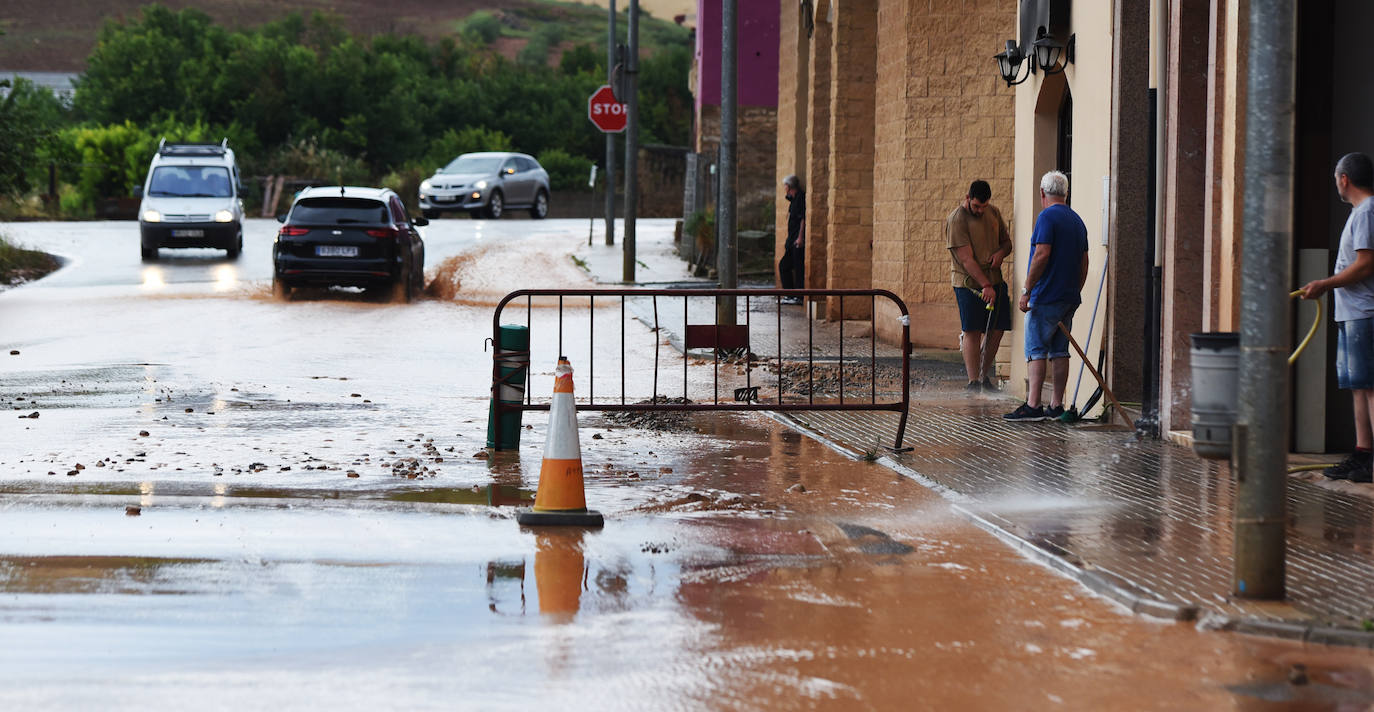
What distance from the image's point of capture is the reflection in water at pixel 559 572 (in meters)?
6.74

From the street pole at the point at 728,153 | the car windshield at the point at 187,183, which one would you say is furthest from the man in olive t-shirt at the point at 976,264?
the car windshield at the point at 187,183

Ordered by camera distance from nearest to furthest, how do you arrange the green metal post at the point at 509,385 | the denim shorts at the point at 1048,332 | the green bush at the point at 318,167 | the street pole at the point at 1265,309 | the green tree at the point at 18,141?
the street pole at the point at 1265,309, the green metal post at the point at 509,385, the denim shorts at the point at 1048,332, the green tree at the point at 18,141, the green bush at the point at 318,167

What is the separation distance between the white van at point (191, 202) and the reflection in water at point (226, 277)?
3.93ft

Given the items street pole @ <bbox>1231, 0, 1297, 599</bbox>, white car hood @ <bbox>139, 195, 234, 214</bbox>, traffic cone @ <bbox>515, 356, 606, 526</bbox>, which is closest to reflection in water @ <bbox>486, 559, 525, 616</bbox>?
traffic cone @ <bbox>515, 356, 606, 526</bbox>

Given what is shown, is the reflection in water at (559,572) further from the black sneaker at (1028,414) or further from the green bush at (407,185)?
the green bush at (407,185)

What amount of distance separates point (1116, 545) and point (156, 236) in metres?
26.2

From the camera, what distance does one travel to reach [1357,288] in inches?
373

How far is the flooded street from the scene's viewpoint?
5645mm

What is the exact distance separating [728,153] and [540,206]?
25.6 meters

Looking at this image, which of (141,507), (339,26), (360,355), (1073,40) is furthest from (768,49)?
(339,26)

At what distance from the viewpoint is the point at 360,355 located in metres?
17.9

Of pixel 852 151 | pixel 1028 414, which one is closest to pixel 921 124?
pixel 852 151

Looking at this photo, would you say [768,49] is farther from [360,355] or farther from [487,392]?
[487,392]

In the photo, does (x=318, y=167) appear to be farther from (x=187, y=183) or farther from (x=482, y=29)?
(x=482, y=29)
